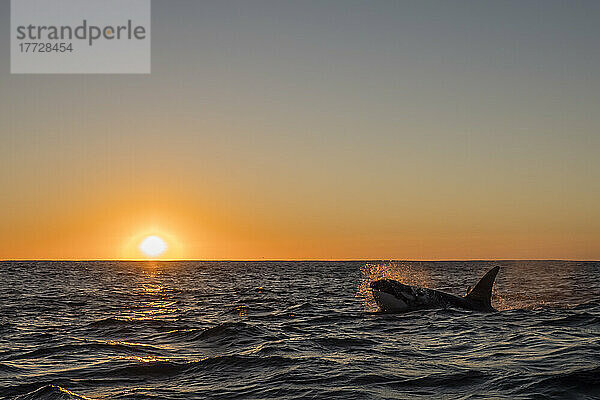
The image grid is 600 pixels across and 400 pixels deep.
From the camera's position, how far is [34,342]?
51.8ft

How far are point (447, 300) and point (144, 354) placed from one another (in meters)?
14.3

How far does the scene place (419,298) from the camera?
23750 millimetres

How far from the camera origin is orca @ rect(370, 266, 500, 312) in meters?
23.4

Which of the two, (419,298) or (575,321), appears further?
(419,298)

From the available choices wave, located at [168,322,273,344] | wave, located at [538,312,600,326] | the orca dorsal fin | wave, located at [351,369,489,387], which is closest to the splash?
the orca dorsal fin

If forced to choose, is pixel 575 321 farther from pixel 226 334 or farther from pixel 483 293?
pixel 226 334

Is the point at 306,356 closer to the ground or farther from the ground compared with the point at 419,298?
closer to the ground

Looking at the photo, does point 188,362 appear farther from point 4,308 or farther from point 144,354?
point 4,308

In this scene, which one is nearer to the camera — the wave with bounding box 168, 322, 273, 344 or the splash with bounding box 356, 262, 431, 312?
the wave with bounding box 168, 322, 273, 344

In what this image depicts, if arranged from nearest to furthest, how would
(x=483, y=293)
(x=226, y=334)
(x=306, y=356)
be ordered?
1. (x=306, y=356)
2. (x=226, y=334)
3. (x=483, y=293)

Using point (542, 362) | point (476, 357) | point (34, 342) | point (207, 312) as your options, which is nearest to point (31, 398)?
point (34, 342)

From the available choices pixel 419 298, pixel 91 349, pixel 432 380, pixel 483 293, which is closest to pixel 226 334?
pixel 91 349

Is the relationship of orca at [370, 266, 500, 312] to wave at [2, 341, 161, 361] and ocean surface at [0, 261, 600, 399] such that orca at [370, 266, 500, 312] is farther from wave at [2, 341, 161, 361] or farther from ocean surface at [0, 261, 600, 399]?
wave at [2, 341, 161, 361]

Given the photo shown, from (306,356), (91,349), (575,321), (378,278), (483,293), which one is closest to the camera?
(306,356)
